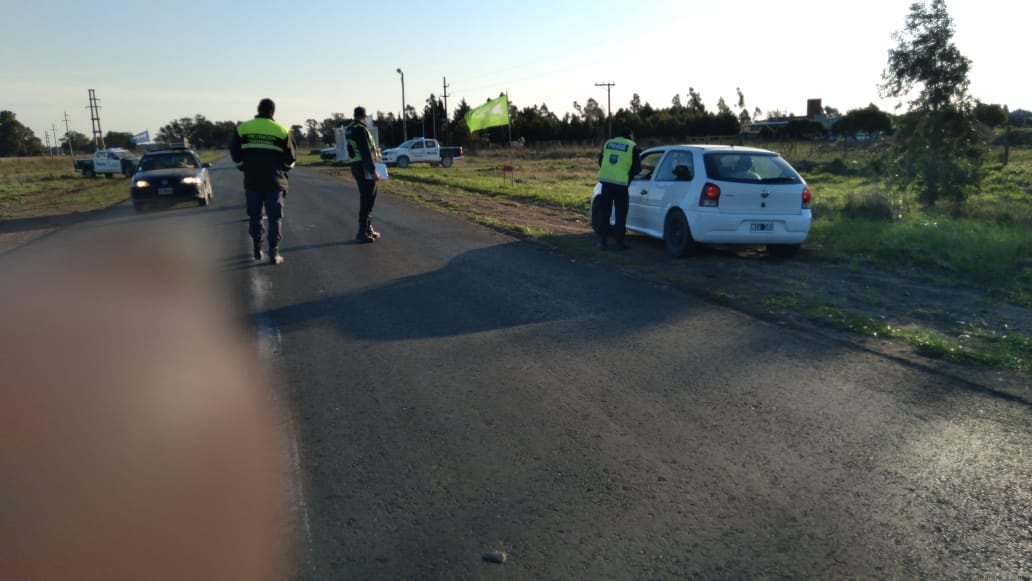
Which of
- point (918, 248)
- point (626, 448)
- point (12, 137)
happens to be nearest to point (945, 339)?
point (626, 448)

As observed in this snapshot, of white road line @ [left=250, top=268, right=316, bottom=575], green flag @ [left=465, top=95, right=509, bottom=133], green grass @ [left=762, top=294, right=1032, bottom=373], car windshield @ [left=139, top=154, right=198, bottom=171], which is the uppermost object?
green flag @ [left=465, top=95, right=509, bottom=133]

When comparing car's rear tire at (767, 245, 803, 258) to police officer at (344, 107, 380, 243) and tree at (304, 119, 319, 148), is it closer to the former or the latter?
police officer at (344, 107, 380, 243)

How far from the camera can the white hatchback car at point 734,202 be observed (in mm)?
10812

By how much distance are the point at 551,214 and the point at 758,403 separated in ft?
41.5

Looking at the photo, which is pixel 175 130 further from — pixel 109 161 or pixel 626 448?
pixel 626 448

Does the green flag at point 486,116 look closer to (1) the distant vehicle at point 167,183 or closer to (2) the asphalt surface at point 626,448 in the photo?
(1) the distant vehicle at point 167,183

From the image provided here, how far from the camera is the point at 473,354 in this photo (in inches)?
255

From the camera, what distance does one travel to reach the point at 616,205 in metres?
12.0

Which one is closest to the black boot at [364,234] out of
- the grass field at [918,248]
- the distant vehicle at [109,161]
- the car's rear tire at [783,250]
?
the grass field at [918,248]

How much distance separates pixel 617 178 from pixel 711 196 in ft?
5.09

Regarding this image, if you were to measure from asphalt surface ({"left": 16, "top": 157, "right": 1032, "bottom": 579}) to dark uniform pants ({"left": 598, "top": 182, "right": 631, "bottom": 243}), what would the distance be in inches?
151

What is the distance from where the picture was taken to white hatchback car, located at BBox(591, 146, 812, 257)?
10812 millimetres

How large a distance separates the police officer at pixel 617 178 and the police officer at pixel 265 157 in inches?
173

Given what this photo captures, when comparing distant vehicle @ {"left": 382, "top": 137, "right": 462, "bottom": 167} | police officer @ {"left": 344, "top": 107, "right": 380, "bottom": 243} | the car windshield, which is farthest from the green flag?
police officer @ {"left": 344, "top": 107, "right": 380, "bottom": 243}
